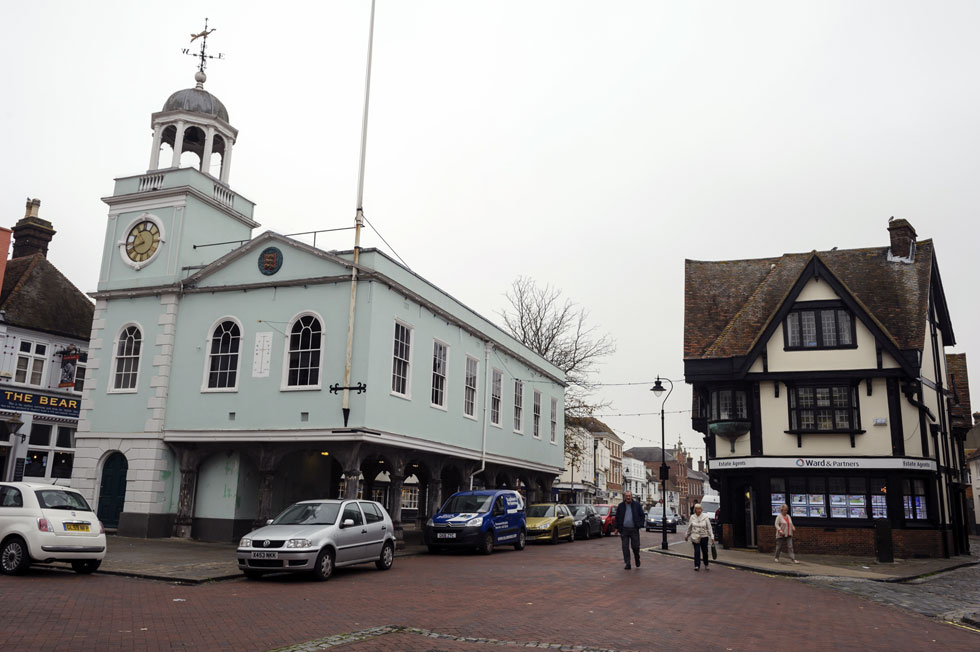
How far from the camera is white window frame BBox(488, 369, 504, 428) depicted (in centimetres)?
3039

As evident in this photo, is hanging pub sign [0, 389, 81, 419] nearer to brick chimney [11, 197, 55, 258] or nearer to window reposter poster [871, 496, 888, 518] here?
brick chimney [11, 197, 55, 258]

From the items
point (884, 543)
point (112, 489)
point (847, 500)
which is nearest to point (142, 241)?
point (112, 489)

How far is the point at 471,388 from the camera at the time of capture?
28.5 meters

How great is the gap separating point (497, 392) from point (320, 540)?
1739 cm

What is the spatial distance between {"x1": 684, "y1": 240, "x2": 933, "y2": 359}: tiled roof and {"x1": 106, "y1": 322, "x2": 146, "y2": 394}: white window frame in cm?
1885

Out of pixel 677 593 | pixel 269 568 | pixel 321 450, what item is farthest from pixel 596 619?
pixel 321 450

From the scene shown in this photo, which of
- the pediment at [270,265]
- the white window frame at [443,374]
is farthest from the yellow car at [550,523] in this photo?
the pediment at [270,265]

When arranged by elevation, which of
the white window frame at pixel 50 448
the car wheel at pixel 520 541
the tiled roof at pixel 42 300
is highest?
the tiled roof at pixel 42 300

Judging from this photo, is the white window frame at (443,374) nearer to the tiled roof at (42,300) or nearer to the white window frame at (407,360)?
the white window frame at (407,360)

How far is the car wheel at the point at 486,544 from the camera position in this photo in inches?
845

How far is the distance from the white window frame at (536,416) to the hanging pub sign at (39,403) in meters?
19.6

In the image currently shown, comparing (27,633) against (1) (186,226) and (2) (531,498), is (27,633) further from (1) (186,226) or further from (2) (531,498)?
(2) (531,498)

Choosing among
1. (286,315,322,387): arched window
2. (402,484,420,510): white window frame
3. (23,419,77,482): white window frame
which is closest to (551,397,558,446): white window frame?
(402,484,420,510): white window frame

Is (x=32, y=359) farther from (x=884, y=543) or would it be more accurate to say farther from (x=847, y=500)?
(x=884, y=543)
